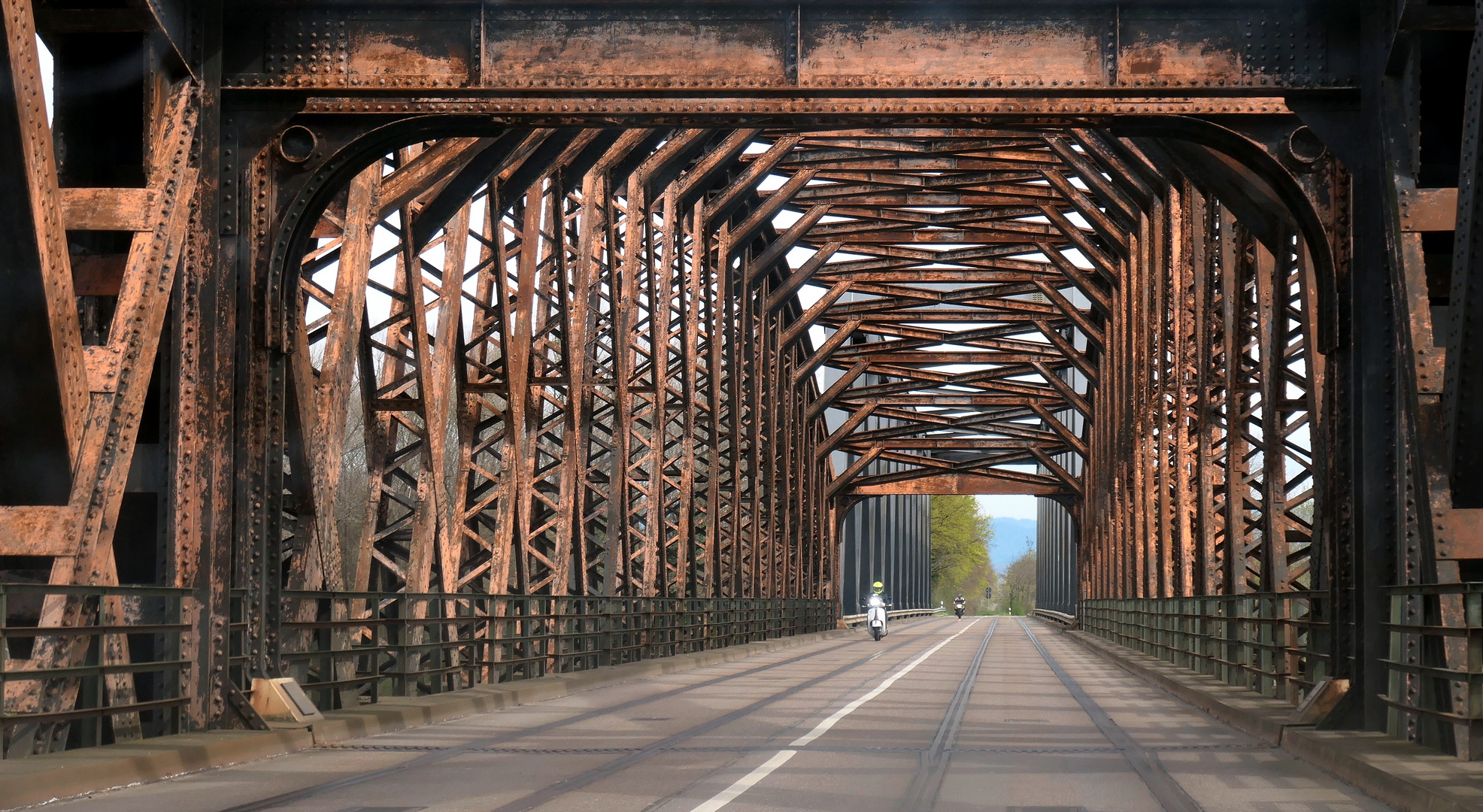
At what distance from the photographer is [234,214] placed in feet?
36.0

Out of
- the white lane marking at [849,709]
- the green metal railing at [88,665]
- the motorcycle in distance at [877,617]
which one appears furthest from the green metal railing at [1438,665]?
the motorcycle in distance at [877,617]

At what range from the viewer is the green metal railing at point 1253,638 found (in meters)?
12.2

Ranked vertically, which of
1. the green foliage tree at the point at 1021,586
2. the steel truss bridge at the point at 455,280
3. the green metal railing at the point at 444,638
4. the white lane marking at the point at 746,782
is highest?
the steel truss bridge at the point at 455,280

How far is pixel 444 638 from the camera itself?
1497 cm

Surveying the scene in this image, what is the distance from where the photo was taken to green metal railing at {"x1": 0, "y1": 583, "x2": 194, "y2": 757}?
8078mm

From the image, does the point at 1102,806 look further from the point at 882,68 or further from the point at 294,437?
the point at 294,437

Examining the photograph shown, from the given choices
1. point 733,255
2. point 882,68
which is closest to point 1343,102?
point 882,68

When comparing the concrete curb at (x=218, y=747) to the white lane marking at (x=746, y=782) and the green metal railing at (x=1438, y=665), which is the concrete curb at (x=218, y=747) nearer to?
the white lane marking at (x=746, y=782)

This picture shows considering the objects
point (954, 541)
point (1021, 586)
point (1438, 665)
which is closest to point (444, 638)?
point (1438, 665)

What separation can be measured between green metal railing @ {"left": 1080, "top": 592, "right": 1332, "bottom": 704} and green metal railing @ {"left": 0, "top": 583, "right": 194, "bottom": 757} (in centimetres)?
769

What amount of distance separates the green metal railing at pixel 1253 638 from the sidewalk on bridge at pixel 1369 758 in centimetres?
25

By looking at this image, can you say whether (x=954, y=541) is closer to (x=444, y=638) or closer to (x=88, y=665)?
(x=444, y=638)

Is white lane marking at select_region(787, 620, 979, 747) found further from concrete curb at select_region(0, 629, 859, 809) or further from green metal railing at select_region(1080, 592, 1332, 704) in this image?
green metal railing at select_region(1080, 592, 1332, 704)

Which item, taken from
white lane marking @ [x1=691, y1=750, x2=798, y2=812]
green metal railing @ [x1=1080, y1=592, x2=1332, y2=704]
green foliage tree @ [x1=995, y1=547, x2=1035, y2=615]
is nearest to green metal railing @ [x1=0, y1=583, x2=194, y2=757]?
white lane marking @ [x1=691, y1=750, x2=798, y2=812]
